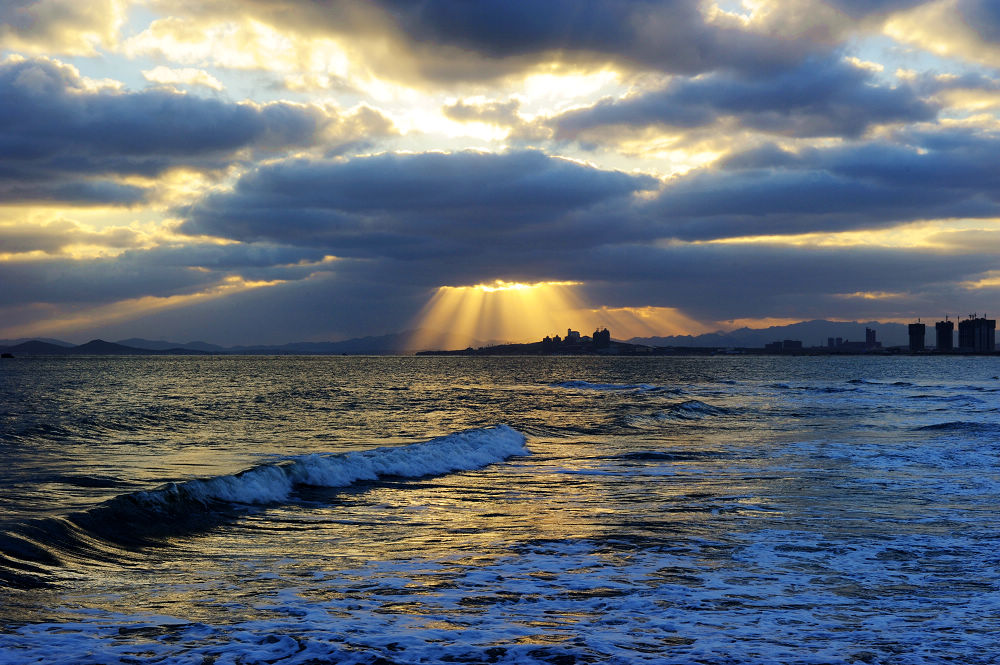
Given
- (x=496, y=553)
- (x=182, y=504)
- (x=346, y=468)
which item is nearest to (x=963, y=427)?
(x=346, y=468)

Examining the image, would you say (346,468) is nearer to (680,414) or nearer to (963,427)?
(680,414)

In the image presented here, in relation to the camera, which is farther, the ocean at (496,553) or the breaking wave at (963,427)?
the breaking wave at (963,427)

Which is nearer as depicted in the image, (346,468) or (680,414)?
(346,468)

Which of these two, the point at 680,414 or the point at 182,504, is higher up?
the point at 182,504

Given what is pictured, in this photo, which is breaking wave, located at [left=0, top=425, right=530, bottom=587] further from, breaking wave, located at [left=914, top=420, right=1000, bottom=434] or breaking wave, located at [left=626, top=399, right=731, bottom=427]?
breaking wave, located at [left=914, top=420, right=1000, bottom=434]

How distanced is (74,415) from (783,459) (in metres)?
40.1

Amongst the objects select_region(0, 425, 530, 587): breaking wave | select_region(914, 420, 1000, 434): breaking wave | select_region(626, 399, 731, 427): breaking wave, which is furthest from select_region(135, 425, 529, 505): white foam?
select_region(914, 420, 1000, 434): breaking wave

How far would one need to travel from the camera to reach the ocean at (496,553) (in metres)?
8.83

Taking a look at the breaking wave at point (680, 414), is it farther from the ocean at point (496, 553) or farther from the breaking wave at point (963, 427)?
the ocean at point (496, 553)

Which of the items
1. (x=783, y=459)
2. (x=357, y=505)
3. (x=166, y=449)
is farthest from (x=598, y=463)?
(x=166, y=449)

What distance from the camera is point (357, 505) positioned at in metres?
19.6

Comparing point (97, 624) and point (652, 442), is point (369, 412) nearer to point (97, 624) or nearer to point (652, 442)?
point (652, 442)

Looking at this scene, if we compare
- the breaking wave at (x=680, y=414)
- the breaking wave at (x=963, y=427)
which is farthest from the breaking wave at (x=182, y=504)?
the breaking wave at (x=963, y=427)

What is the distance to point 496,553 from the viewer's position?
13.5m
